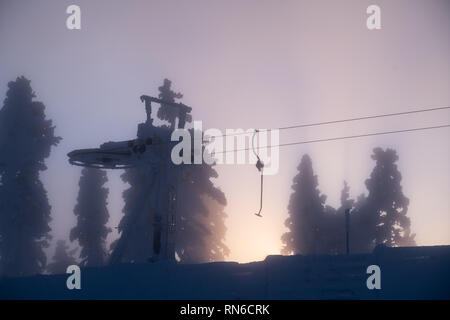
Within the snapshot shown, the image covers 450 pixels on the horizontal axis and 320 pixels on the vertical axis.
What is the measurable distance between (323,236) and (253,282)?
29.7m

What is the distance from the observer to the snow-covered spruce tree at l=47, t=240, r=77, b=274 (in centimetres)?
4650

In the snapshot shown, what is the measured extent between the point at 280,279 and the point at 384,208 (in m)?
29.3

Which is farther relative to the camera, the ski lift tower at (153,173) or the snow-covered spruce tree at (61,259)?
the snow-covered spruce tree at (61,259)

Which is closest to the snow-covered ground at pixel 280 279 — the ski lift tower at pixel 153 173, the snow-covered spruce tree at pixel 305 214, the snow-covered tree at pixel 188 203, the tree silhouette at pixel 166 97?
the ski lift tower at pixel 153 173

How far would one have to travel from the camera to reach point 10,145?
3269cm

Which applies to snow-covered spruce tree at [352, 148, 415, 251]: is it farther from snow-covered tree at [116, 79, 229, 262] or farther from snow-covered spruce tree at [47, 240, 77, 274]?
snow-covered spruce tree at [47, 240, 77, 274]

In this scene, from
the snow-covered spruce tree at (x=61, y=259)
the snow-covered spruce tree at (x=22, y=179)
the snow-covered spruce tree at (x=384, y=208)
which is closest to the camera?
the snow-covered spruce tree at (x=22, y=179)

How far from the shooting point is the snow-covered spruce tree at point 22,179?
31438mm

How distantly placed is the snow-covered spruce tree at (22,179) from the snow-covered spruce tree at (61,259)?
12.2 m

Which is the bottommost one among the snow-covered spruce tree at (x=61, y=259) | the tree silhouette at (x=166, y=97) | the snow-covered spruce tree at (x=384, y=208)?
the snow-covered spruce tree at (x=61, y=259)

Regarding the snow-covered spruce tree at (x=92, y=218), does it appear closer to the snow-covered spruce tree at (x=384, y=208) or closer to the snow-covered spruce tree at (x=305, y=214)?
the snow-covered spruce tree at (x=305, y=214)

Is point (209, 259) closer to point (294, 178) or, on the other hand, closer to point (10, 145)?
point (294, 178)

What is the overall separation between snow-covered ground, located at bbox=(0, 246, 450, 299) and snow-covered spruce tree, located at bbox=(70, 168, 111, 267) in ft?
72.7

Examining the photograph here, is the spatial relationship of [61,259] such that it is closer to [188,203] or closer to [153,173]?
[188,203]
